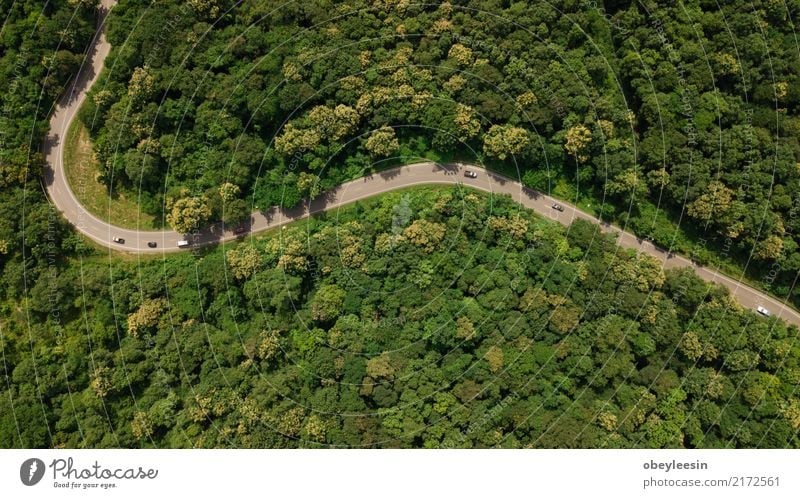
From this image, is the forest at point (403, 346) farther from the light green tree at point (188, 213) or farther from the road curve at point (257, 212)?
the light green tree at point (188, 213)

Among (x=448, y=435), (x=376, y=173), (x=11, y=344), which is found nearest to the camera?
(x=448, y=435)

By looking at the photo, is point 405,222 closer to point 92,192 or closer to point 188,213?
point 188,213

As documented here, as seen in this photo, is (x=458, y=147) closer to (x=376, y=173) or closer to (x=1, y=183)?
(x=376, y=173)

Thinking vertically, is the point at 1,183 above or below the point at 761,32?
above

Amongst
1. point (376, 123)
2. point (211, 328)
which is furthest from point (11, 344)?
point (376, 123)
